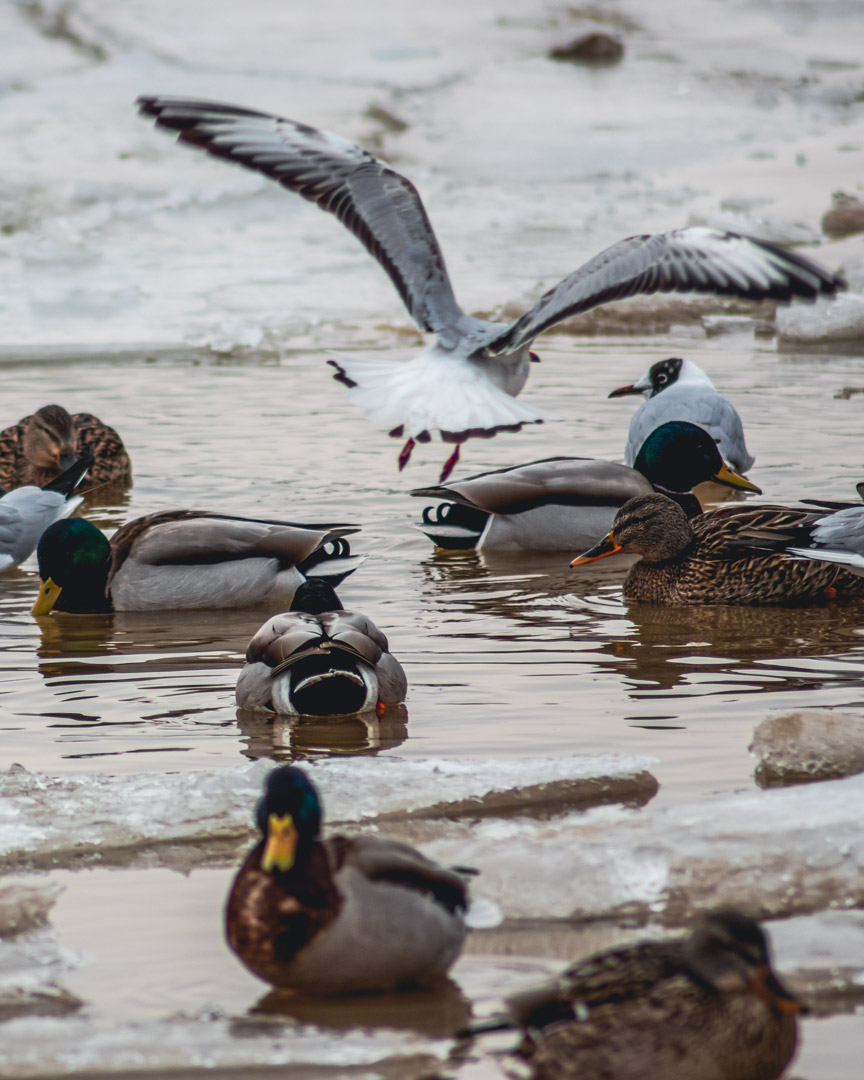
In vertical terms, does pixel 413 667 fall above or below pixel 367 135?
below

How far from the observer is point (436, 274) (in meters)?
9.02

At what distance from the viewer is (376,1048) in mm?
3053

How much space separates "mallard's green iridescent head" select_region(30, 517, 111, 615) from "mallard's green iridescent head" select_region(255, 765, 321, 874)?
13.6 feet

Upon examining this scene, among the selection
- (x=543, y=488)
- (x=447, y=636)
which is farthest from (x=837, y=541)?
(x=543, y=488)

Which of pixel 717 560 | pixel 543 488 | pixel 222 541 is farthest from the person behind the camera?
pixel 543 488

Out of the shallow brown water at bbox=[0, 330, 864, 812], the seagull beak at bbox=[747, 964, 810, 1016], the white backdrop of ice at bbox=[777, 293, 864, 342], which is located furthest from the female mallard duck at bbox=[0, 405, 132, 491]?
the seagull beak at bbox=[747, 964, 810, 1016]

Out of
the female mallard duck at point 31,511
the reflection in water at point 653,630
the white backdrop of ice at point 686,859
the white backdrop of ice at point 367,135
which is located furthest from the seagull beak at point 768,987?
the white backdrop of ice at point 367,135

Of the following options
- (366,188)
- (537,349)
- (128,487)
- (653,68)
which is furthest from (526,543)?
(653,68)

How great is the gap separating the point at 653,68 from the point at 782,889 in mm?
29292

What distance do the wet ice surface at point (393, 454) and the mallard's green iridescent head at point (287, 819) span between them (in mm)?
339

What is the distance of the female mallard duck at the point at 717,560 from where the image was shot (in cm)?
710

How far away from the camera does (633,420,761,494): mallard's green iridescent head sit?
875 cm

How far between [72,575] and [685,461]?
337 cm

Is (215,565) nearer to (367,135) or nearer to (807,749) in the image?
(807,749)
